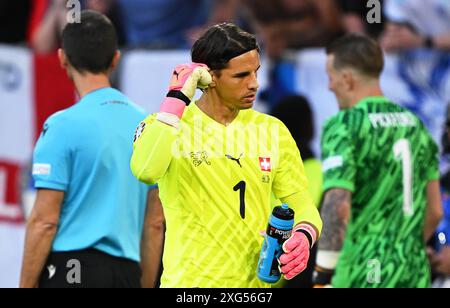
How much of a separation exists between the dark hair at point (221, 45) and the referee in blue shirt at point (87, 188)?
48.9 inches

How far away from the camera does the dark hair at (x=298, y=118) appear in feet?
25.6

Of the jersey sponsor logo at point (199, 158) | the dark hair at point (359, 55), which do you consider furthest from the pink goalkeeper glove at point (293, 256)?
the dark hair at point (359, 55)

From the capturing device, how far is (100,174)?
19.3 feet

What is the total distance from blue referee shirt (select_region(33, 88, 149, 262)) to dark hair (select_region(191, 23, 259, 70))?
122cm

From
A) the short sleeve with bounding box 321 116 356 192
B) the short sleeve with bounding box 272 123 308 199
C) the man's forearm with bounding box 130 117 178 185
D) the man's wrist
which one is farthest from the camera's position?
the man's wrist

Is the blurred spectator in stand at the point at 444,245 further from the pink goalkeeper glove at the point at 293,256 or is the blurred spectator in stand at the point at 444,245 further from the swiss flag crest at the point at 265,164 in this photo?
the pink goalkeeper glove at the point at 293,256

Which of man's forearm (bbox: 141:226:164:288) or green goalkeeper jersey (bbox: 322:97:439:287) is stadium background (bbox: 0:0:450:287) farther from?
man's forearm (bbox: 141:226:164:288)

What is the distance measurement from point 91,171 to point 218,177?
1.30 m


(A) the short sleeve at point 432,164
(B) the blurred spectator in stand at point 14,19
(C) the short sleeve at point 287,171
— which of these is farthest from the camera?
(B) the blurred spectator in stand at point 14,19

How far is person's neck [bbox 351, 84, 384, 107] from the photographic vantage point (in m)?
6.58

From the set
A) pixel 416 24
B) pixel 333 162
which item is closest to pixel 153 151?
pixel 333 162

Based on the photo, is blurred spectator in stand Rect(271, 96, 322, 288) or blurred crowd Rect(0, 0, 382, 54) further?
blurred crowd Rect(0, 0, 382, 54)

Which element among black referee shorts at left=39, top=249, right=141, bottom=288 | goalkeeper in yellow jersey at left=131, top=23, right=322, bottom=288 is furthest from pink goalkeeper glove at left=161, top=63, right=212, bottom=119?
black referee shorts at left=39, top=249, right=141, bottom=288
